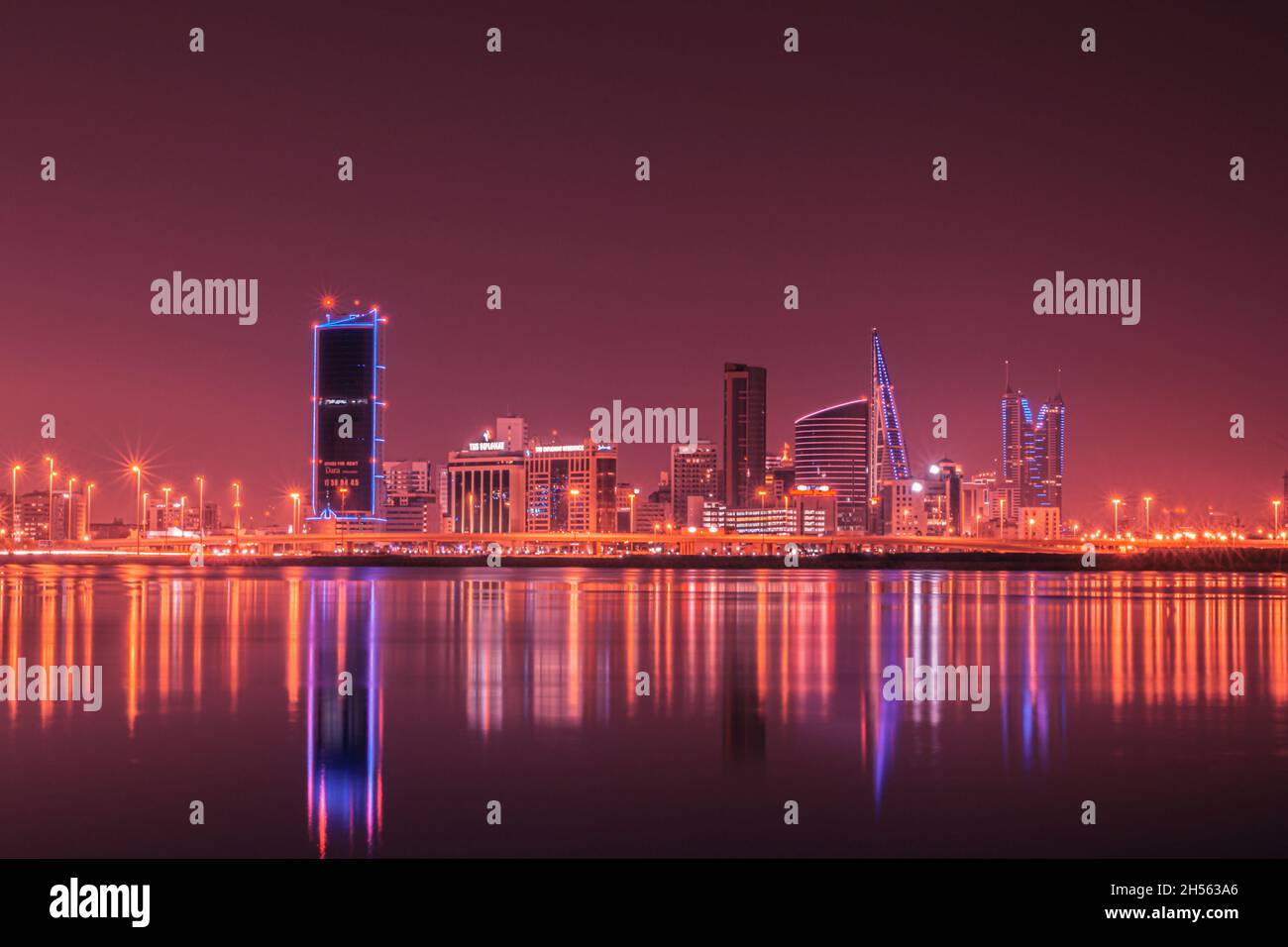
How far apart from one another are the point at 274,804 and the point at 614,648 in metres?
16.3

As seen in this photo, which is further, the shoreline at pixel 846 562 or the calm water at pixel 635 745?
the shoreline at pixel 846 562

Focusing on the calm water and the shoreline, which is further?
the shoreline

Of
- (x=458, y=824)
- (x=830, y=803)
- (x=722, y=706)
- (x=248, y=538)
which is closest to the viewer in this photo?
(x=458, y=824)

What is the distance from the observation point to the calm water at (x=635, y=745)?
37.9ft

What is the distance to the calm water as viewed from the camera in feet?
37.9

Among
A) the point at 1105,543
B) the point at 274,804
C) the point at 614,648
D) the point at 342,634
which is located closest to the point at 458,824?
the point at 274,804

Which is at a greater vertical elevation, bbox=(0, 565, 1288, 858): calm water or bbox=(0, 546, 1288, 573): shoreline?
bbox=(0, 565, 1288, 858): calm water

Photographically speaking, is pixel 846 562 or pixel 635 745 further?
pixel 846 562

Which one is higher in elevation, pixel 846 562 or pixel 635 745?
pixel 635 745

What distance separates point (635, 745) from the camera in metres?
16.0

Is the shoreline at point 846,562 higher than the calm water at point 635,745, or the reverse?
the calm water at point 635,745
